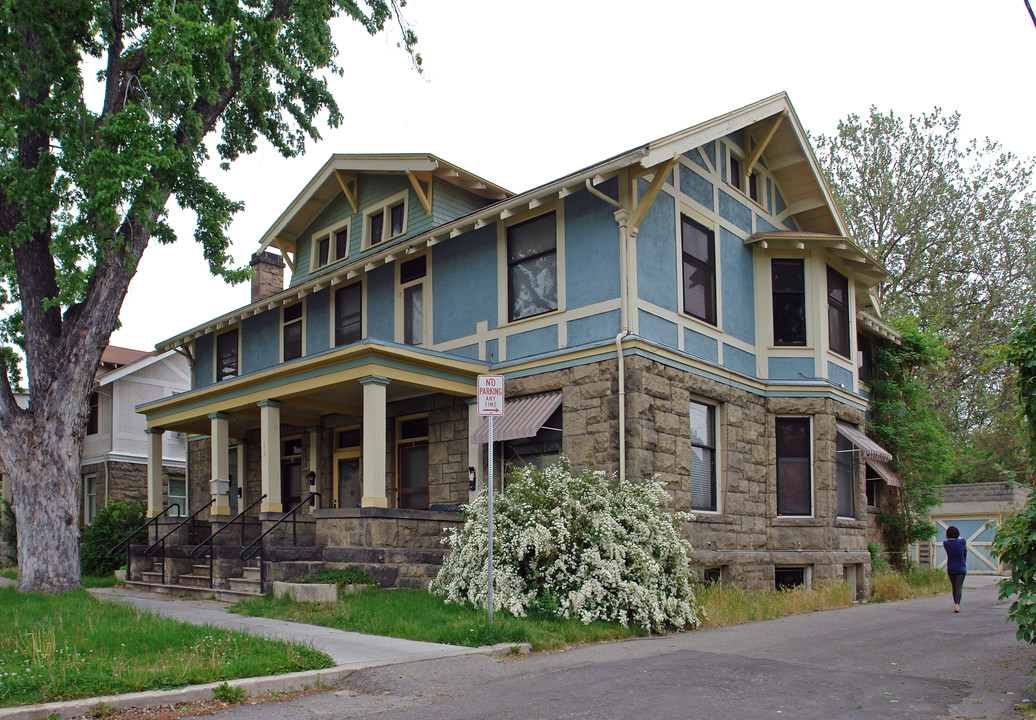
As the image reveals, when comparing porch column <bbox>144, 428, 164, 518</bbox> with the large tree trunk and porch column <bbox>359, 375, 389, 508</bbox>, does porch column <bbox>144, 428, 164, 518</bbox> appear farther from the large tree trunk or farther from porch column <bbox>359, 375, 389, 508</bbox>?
porch column <bbox>359, 375, 389, 508</bbox>

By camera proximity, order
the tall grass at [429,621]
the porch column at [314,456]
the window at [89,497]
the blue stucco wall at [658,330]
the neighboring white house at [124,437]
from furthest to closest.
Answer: the window at [89,497]
the neighboring white house at [124,437]
the porch column at [314,456]
the blue stucco wall at [658,330]
the tall grass at [429,621]

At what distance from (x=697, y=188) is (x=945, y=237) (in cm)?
1979

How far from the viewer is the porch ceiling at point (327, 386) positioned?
13.8m

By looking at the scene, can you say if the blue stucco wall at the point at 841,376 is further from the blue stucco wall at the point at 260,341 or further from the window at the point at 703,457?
the blue stucco wall at the point at 260,341

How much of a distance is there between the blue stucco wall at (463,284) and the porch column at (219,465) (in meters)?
4.62

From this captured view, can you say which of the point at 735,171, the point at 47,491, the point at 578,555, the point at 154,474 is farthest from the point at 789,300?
the point at 154,474

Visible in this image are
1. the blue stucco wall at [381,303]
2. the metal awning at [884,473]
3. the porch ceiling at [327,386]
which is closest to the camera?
the porch ceiling at [327,386]

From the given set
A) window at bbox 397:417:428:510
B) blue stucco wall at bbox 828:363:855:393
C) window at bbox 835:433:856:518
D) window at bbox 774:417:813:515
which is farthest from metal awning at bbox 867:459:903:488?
window at bbox 397:417:428:510

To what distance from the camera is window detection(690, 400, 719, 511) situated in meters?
14.6

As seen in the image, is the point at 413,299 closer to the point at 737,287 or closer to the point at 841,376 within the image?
the point at 737,287

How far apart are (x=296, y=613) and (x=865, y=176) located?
27.9 metres

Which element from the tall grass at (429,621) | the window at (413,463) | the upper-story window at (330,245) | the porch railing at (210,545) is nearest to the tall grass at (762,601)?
the tall grass at (429,621)

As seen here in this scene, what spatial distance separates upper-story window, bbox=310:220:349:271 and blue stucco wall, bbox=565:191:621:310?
23.8 feet

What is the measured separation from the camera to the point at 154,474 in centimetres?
1953
